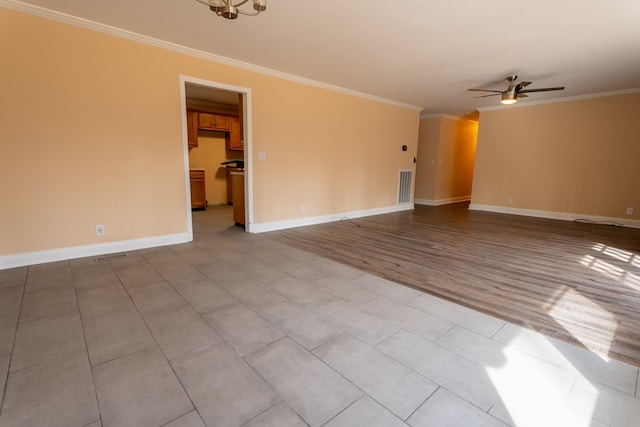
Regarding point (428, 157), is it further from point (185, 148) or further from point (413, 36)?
point (185, 148)

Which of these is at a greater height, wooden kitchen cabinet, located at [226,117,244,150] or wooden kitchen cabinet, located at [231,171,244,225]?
wooden kitchen cabinet, located at [226,117,244,150]

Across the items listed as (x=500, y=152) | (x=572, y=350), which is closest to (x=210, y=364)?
(x=572, y=350)

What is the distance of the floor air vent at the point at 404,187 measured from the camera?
7.35m

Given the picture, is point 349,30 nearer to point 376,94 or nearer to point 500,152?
point 376,94

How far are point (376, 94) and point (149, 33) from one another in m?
4.10

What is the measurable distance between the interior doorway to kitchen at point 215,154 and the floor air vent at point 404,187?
381 cm

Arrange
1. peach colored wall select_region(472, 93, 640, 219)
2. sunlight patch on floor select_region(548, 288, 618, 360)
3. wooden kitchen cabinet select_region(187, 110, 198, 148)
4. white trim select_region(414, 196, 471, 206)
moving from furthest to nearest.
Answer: white trim select_region(414, 196, 471, 206)
wooden kitchen cabinet select_region(187, 110, 198, 148)
peach colored wall select_region(472, 93, 640, 219)
sunlight patch on floor select_region(548, 288, 618, 360)

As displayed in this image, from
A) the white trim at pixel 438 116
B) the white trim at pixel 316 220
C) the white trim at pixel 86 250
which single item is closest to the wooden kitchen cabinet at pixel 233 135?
the white trim at pixel 316 220

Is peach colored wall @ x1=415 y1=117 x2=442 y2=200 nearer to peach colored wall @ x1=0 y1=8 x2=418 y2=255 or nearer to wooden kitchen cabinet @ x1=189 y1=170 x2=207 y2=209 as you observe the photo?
peach colored wall @ x1=0 y1=8 x2=418 y2=255

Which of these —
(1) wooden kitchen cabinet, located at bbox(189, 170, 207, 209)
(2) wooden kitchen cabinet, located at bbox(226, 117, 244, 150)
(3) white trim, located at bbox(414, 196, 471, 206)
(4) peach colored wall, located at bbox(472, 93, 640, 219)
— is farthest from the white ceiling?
(3) white trim, located at bbox(414, 196, 471, 206)

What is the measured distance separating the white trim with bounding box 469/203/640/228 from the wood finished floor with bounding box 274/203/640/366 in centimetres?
35

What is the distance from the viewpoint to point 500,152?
709 centimetres

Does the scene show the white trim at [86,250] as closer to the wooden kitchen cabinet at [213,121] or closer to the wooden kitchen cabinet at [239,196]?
the wooden kitchen cabinet at [239,196]

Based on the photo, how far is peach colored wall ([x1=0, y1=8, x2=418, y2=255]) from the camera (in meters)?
2.90
